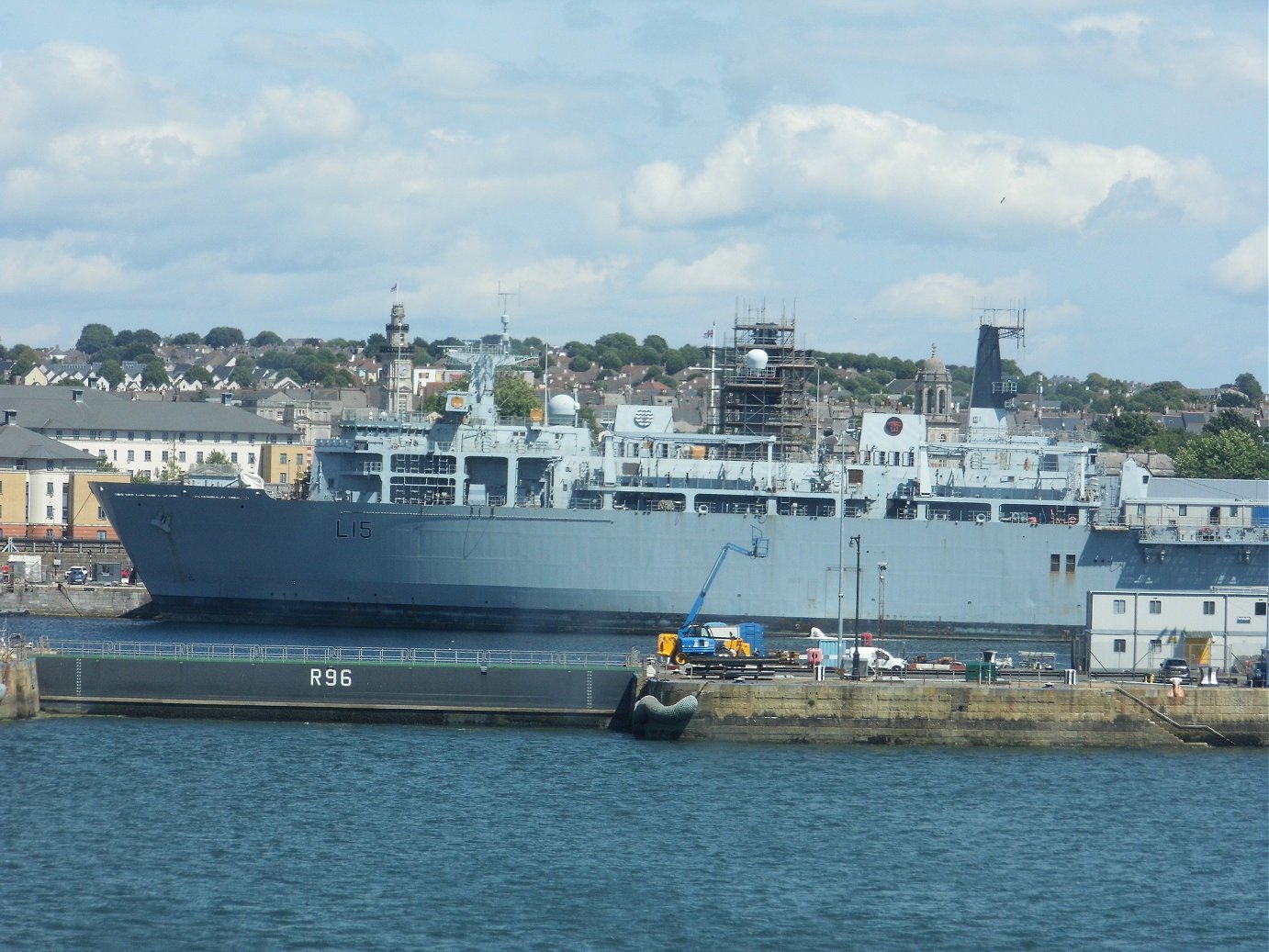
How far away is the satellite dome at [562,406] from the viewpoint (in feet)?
199

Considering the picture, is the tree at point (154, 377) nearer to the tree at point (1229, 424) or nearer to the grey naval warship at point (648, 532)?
the tree at point (1229, 424)

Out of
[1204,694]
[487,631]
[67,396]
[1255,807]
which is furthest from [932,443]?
[67,396]

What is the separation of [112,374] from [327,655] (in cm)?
15964

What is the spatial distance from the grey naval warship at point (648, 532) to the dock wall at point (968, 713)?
61.4 feet

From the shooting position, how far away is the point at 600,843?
2961 cm

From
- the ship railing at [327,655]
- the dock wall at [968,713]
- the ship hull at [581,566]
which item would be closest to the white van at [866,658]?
the dock wall at [968,713]

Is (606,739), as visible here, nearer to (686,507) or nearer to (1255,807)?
(1255,807)

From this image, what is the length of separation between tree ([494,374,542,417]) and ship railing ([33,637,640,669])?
60799 millimetres

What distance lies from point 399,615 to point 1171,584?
25215mm

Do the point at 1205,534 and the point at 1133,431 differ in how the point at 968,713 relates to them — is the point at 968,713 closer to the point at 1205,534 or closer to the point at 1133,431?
the point at 1205,534

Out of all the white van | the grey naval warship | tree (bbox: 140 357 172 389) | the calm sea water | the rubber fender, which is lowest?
the calm sea water

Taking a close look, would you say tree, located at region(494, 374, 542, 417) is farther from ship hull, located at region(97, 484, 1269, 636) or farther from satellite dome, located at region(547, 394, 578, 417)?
ship hull, located at region(97, 484, 1269, 636)

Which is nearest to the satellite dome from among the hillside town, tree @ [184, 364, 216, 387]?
the hillside town

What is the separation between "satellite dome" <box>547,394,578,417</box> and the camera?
60.7 m
